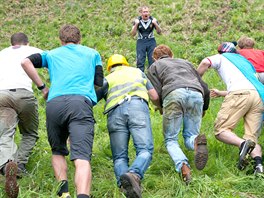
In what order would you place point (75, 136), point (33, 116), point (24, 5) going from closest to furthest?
point (75, 136), point (33, 116), point (24, 5)

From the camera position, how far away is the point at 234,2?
15328mm

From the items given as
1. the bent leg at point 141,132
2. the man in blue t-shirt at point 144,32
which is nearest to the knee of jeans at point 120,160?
the bent leg at point 141,132

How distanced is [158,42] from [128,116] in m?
8.48

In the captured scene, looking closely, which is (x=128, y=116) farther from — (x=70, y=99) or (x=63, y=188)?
(x=63, y=188)

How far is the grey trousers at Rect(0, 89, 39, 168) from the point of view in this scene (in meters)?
5.81

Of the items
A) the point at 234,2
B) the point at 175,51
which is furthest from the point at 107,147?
the point at 234,2

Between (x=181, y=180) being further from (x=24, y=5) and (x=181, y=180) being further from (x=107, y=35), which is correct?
(x=24, y=5)

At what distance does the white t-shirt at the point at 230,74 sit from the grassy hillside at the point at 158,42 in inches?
37.1

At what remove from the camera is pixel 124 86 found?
5.87 m

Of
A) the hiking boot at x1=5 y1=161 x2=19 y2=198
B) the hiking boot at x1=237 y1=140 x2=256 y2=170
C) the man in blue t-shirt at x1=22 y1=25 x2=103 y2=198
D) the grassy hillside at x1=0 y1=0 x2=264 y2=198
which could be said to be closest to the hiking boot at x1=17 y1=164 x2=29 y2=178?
the grassy hillside at x1=0 y1=0 x2=264 y2=198

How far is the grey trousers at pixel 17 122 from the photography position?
581 centimetres

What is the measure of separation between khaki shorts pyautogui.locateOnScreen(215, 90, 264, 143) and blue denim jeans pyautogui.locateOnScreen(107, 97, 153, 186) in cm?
125

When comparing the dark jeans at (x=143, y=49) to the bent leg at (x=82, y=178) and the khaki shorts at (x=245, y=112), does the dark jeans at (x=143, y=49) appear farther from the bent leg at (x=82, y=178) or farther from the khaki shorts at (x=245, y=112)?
the bent leg at (x=82, y=178)

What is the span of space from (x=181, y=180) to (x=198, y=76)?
1569 millimetres
